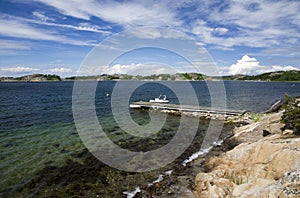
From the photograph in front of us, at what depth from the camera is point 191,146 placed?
19797 mm

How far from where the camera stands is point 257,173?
10.6m

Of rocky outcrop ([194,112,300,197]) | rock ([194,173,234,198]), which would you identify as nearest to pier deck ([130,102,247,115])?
rocky outcrop ([194,112,300,197])

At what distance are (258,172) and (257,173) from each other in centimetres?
7

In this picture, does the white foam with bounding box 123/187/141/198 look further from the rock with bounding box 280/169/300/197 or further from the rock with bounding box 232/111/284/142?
the rock with bounding box 232/111/284/142

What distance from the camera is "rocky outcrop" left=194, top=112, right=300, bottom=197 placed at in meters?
7.72

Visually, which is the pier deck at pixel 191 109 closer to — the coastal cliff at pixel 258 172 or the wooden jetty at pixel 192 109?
the wooden jetty at pixel 192 109

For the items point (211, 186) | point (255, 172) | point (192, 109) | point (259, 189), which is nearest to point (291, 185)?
point (259, 189)

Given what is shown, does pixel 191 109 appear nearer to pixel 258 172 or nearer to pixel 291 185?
pixel 258 172

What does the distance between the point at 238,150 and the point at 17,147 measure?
17.6 metres

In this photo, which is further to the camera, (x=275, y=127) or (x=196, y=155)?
(x=275, y=127)

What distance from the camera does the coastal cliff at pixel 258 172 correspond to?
7.74 m

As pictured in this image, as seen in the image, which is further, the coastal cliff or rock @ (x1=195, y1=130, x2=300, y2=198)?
rock @ (x1=195, y1=130, x2=300, y2=198)

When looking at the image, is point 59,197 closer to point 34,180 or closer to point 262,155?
point 34,180

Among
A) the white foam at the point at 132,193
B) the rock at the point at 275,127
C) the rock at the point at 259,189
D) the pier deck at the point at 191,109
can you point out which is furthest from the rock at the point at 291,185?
the pier deck at the point at 191,109
